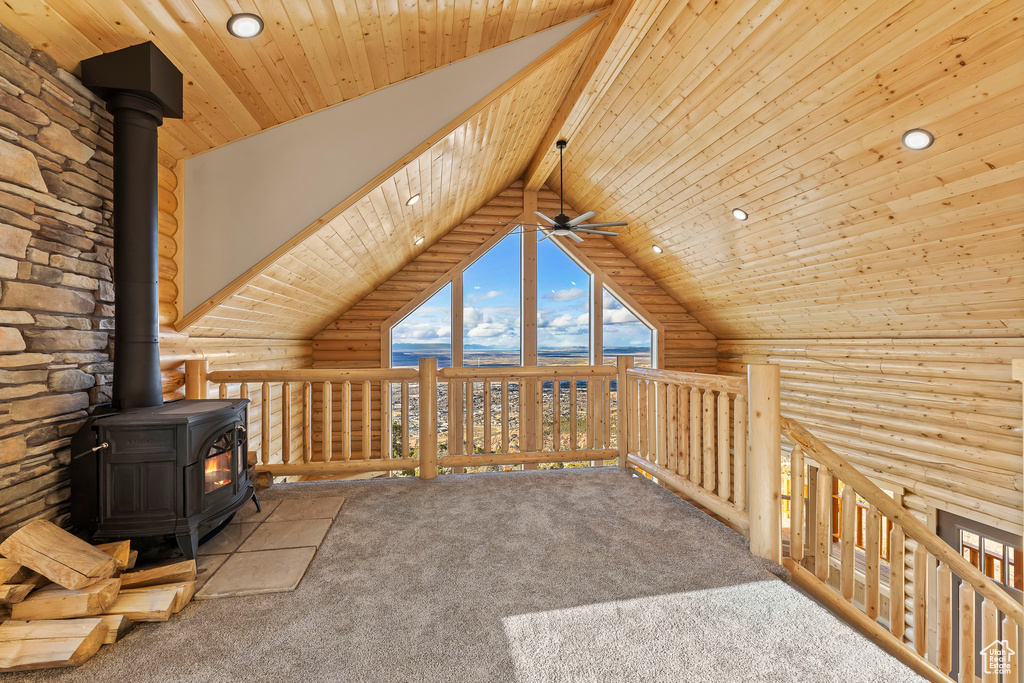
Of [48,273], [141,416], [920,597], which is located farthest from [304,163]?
[920,597]

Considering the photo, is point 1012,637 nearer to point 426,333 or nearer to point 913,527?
point 913,527

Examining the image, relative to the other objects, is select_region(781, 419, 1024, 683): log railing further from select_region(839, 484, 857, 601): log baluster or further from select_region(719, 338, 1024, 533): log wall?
select_region(719, 338, 1024, 533): log wall

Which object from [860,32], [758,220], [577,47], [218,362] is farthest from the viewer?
[758,220]

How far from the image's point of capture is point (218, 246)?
125 inches

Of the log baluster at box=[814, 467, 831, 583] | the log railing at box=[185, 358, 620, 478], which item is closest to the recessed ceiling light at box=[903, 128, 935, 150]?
the log baluster at box=[814, 467, 831, 583]

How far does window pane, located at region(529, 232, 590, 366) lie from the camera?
23.5 feet

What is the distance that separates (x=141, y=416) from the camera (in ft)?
7.10

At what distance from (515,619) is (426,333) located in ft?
17.5

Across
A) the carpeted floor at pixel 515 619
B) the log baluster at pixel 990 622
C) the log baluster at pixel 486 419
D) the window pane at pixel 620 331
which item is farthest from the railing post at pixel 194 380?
the window pane at pixel 620 331

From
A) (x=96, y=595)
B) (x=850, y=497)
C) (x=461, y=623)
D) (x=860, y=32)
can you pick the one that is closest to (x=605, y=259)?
(x=860, y=32)

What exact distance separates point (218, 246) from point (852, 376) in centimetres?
654

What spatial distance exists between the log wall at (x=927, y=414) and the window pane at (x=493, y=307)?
4.03 metres

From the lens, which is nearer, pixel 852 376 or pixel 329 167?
pixel 329 167

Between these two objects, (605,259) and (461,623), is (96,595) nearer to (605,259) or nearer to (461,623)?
(461,623)
